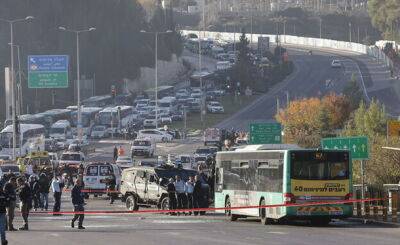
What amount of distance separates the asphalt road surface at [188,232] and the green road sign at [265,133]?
23.2m

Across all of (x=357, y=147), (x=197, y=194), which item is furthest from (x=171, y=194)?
(x=357, y=147)

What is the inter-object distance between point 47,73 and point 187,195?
1898 inches

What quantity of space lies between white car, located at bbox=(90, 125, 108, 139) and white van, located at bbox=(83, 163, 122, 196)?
191 ft

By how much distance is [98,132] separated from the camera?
11381 cm

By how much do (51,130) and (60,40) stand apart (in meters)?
36.0

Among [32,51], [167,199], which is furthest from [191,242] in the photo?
[32,51]

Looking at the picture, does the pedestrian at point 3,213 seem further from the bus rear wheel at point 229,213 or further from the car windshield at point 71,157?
the car windshield at point 71,157

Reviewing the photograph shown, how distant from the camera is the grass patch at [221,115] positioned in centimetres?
11988

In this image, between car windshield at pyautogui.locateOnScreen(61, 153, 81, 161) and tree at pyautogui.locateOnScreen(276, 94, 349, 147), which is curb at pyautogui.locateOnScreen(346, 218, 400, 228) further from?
tree at pyautogui.locateOnScreen(276, 94, 349, 147)

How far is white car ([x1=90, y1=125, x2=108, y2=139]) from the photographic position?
11381 cm

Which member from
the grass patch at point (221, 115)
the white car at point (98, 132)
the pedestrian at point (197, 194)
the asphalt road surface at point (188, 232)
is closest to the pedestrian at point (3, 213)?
the asphalt road surface at point (188, 232)

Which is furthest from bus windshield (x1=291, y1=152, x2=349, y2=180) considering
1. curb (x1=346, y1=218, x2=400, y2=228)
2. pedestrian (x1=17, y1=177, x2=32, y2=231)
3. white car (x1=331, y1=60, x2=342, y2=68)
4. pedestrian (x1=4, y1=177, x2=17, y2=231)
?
white car (x1=331, y1=60, x2=342, y2=68)

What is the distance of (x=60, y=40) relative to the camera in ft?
471

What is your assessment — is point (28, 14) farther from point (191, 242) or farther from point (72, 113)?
point (191, 242)
